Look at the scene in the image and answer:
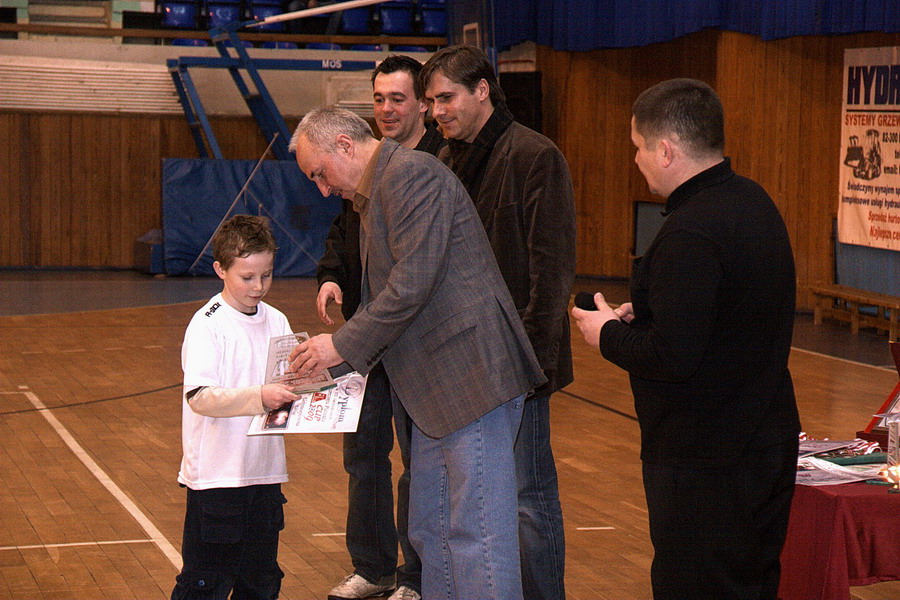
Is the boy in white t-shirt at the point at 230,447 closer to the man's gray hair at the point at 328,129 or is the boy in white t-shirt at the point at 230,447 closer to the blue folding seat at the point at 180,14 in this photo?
the man's gray hair at the point at 328,129

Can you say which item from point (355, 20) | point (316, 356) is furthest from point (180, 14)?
point (316, 356)

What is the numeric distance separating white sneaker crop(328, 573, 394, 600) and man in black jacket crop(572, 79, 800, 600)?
5.25ft

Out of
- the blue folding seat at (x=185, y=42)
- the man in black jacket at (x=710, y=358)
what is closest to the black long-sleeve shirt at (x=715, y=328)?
the man in black jacket at (x=710, y=358)

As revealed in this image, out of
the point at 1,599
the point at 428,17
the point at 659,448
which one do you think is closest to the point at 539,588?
the point at 659,448

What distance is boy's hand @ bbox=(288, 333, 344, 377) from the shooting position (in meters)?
2.93

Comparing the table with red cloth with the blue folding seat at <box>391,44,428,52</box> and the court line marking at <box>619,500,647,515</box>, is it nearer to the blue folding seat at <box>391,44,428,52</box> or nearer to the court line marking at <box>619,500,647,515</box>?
the court line marking at <box>619,500,647,515</box>

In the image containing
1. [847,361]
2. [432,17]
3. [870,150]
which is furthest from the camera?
[432,17]

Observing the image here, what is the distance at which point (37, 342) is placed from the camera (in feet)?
32.1

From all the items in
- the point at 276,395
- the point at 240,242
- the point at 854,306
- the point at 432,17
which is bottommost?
the point at 854,306

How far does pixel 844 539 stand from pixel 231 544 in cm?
173

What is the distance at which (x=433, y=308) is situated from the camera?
116 inches

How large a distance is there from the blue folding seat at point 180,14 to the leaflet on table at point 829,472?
15.5 metres

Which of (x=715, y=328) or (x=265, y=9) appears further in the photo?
(x=265, y=9)

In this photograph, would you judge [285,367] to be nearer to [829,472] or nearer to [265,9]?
[829,472]
